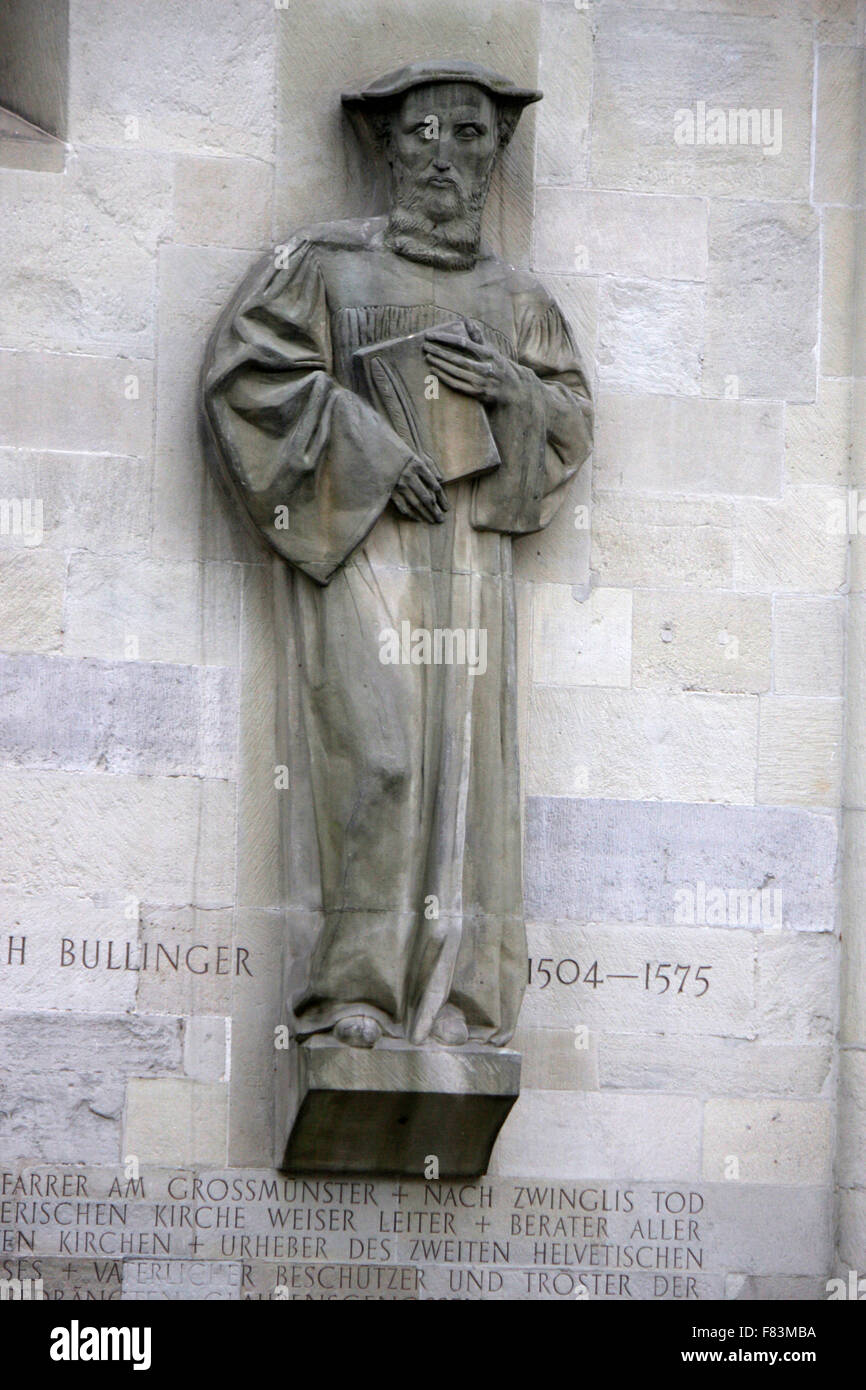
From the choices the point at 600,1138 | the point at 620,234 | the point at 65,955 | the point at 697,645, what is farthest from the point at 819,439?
the point at 65,955

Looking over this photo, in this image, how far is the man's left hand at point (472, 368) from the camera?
895 centimetres

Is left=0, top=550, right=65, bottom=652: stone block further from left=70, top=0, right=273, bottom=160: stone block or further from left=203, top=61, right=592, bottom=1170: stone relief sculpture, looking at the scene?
left=70, top=0, right=273, bottom=160: stone block

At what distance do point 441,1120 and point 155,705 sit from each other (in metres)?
1.57

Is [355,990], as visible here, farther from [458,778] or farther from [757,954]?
[757,954]

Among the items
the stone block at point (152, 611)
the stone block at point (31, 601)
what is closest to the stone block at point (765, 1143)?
the stone block at point (152, 611)

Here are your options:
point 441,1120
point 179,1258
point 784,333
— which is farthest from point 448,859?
point 784,333

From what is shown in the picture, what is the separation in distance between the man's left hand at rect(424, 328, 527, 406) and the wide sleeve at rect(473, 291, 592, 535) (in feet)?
0.14

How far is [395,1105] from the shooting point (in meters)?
8.68

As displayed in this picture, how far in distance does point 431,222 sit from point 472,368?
53 centimetres

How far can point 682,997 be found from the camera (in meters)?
9.20

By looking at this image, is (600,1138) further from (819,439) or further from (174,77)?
(174,77)

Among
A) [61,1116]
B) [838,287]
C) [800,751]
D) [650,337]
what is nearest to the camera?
[61,1116]

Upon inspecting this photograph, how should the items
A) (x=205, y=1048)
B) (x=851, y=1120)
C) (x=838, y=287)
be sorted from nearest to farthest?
(x=205, y=1048) → (x=851, y=1120) → (x=838, y=287)

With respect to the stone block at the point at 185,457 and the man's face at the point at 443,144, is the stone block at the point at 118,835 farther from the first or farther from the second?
the man's face at the point at 443,144
